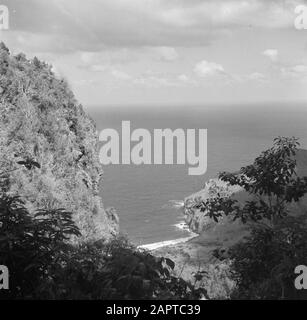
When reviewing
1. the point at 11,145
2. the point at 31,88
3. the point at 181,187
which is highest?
the point at 31,88

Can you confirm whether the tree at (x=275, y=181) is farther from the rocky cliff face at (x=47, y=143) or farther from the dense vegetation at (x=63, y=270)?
the rocky cliff face at (x=47, y=143)

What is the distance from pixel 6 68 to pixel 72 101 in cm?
975

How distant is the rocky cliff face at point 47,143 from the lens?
2102 cm

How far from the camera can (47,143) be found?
2720 cm

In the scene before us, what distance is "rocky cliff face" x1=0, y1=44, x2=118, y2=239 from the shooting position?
21.0 m

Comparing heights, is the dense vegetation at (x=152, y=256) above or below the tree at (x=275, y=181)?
below

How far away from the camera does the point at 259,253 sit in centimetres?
746

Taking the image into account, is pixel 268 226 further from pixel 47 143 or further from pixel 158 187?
pixel 158 187

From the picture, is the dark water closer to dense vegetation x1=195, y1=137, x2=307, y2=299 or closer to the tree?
dense vegetation x1=195, y1=137, x2=307, y2=299

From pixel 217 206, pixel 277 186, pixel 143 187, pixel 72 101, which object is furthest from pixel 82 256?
pixel 143 187

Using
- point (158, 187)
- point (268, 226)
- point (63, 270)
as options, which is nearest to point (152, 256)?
point (63, 270)

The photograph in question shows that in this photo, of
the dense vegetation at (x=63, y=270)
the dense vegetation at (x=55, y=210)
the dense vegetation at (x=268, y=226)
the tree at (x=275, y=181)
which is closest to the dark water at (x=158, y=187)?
the dense vegetation at (x=55, y=210)

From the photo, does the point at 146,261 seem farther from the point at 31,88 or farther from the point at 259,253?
the point at 31,88

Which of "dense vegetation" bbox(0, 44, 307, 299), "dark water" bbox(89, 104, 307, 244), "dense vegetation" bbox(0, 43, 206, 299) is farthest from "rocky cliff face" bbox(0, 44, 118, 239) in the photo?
"dark water" bbox(89, 104, 307, 244)
